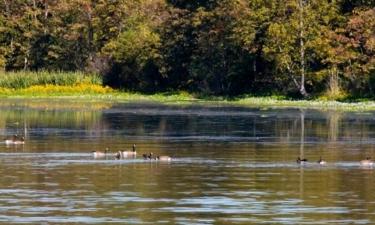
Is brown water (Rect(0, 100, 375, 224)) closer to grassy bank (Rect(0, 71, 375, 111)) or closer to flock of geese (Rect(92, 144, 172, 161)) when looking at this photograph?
flock of geese (Rect(92, 144, 172, 161))

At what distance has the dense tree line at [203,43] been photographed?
236 feet

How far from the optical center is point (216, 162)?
1224 inches

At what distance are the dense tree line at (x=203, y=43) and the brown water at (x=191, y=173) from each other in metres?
20.7

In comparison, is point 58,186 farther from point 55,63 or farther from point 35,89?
point 55,63

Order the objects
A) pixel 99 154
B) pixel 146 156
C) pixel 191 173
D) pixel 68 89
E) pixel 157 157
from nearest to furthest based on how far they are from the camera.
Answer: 1. pixel 191 173
2. pixel 157 157
3. pixel 146 156
4. pixel 99 154
5. pixel 68 89

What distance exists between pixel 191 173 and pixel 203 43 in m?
52.9

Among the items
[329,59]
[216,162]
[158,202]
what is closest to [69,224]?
[158,202]

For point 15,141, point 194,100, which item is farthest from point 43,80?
point 15,141

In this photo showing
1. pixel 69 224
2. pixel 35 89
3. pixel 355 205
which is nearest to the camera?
pixel 69 224

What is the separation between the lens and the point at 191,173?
28.2m

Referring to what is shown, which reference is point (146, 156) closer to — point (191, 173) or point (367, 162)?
point (191, 173)

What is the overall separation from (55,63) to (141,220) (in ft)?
243

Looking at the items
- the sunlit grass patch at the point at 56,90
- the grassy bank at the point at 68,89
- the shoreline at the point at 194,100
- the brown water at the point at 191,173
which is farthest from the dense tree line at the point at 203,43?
the brown water at the point at 191,173

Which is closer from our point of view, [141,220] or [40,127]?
[141,220]
